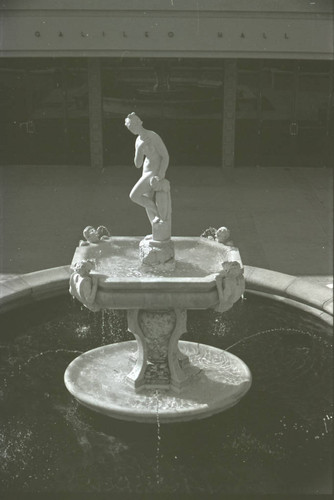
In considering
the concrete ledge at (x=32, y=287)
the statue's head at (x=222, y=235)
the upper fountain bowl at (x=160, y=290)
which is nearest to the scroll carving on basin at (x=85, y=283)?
the upper fountain bowl at (x=160, y=290)

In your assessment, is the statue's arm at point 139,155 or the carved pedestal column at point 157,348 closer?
the carved pedestal column at point 157,348

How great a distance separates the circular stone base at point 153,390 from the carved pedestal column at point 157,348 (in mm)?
122

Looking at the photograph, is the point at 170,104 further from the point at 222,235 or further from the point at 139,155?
the point at 139,155

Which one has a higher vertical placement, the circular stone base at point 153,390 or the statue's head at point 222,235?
the statue's head at point 222,235

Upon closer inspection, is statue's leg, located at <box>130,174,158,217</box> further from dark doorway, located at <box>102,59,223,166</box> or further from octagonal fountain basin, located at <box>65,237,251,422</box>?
dark doorway, located at <box>102,59,223,166</box>

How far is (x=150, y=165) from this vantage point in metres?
9.90

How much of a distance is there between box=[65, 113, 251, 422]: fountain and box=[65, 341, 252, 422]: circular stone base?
1 centimetres

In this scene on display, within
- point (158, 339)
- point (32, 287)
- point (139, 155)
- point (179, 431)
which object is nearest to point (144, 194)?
point (139, 155)

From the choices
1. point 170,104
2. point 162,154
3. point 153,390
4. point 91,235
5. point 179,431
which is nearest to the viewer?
point 179,431

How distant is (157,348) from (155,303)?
0.92 meters

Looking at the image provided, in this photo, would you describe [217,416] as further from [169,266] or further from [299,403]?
[169,266]

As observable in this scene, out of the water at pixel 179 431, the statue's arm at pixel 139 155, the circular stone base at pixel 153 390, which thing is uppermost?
the statue's arm at pixel 139 155

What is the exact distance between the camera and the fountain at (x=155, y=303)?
921cm

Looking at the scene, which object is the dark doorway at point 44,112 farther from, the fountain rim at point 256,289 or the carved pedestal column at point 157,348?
the carved pedestal column at point 157,348
